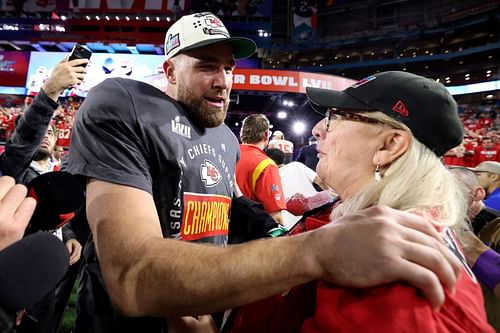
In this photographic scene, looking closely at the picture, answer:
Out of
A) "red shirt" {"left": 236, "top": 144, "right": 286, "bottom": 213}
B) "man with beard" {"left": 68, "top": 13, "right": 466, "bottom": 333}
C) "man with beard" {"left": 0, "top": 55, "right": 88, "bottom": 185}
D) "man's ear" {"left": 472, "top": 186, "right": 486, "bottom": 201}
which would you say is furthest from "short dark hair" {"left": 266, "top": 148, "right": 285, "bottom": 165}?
"man with beard" {"left": 0, "top": 55, "right": 88, "bottom": 185}

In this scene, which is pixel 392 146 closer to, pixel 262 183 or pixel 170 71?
pixel 170 71

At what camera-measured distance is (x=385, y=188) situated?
1065mm

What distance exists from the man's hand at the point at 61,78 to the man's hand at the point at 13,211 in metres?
1.30

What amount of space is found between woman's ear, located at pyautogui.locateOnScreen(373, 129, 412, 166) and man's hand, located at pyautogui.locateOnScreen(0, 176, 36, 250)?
1.01 m

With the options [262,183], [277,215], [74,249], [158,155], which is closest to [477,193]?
[277,215]

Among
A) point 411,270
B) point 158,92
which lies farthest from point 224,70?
point 411,270

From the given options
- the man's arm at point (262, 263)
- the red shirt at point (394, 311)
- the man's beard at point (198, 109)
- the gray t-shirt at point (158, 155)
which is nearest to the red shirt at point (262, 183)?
the gray t-shirt at point (158, 155)

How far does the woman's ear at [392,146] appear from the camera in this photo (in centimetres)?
117

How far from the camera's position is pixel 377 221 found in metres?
0.75

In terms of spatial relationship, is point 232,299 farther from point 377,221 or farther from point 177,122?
point 177,122

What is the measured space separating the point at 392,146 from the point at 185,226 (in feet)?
2.85

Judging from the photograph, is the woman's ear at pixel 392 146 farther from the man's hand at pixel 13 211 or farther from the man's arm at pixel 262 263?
the man's hand at pixel 13 211

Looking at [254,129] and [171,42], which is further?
[254,129]

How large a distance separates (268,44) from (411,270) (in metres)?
28.6
